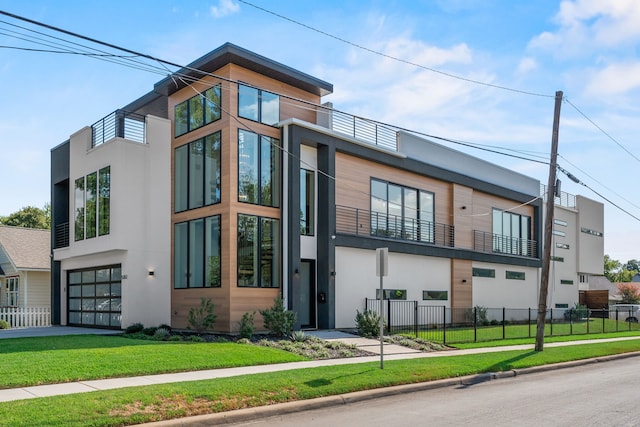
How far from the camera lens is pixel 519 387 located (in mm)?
13266

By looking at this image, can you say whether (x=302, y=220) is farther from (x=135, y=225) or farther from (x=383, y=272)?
(x=383, y=272)

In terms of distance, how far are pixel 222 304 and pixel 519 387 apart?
1056 cm

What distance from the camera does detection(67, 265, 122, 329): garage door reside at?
925 inches

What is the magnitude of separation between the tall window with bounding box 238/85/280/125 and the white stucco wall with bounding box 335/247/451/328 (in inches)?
221

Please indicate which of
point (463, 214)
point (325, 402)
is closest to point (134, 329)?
point (325, 402)

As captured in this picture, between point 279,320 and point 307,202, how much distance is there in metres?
5.48

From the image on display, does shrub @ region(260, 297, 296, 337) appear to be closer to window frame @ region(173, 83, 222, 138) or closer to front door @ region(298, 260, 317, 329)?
front door @ region(298, 260, 317, 329)

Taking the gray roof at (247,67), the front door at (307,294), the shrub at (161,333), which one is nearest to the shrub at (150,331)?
the shrub at (161,333)

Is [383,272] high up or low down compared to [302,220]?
down

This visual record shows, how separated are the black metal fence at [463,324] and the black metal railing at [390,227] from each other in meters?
2.88

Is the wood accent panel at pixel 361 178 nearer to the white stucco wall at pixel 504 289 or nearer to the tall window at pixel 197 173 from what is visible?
the tall window at pixel 197 173

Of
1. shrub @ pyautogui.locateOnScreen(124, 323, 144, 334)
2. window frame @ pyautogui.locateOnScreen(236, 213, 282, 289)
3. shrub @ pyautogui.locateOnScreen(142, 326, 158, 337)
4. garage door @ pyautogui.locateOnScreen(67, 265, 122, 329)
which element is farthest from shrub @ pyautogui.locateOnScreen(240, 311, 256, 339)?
garage door @ pyautogui.locateOnScreen(67, 265, 122, 329)

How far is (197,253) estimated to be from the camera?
2241 cm

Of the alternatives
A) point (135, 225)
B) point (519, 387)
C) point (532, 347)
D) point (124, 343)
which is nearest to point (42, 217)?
point (135, 225)
